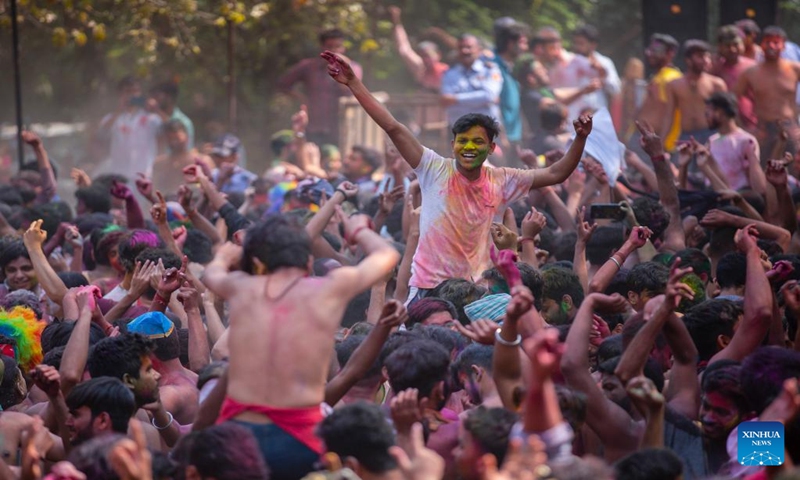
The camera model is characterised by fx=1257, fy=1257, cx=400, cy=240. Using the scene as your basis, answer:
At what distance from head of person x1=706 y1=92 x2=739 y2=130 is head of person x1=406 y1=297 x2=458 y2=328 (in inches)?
191

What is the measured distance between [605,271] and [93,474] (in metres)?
3.26

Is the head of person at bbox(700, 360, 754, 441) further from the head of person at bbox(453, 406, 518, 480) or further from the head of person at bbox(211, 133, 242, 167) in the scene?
→ the head of person at bbox(211, 133, 242, 167)

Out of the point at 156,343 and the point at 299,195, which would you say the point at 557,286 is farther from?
the point at 299,195

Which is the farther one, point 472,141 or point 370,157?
point 370,157

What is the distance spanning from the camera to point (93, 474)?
437cm

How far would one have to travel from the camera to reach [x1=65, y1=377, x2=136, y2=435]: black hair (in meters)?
5.22

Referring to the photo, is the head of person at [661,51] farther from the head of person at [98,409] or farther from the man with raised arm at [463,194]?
the head of person at [98,409]

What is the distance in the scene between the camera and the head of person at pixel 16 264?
27.4 feet

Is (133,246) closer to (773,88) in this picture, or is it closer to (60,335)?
(60,335)

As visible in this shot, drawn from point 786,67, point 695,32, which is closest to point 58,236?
point 786,67

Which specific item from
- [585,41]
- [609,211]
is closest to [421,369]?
[609,211]

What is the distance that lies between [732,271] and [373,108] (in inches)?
89.5

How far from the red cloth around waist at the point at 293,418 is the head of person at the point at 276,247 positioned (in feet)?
1.77

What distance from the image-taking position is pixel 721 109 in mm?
10648
